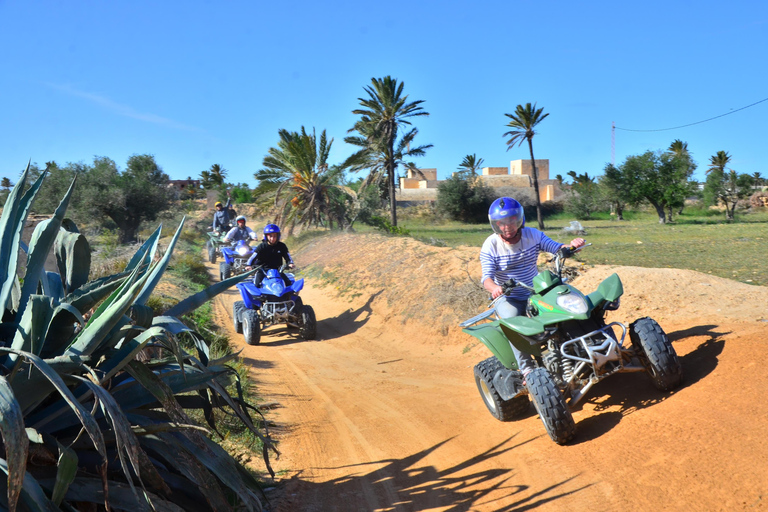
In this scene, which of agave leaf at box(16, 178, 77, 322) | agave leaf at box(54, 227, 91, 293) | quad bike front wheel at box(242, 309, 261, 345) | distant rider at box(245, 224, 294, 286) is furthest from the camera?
distant rider at box(245, 224, 294, 286)

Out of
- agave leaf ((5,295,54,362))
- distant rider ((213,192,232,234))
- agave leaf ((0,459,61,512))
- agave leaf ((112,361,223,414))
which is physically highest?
distant rider ((213,192,232,234))

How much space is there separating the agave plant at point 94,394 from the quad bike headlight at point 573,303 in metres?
2.73

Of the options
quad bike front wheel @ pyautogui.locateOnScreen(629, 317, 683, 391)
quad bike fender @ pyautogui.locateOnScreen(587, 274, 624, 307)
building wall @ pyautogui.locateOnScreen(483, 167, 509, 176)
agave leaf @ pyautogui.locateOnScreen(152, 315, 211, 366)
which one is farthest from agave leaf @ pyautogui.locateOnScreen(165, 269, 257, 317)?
building wall @ pyautogui.locateOnScreen(483, 167, 509, 176)

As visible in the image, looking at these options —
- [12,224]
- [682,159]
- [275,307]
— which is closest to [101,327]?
[12,224]

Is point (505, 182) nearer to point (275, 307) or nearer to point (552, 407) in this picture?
point (275, 307)

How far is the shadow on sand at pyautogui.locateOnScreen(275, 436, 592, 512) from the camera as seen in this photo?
4035 millimetres

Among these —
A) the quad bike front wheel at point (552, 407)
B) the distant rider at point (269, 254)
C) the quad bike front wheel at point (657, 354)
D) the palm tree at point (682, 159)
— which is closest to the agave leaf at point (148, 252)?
the quad bike front wheel at point (552, 407)

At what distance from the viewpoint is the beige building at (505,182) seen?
2245 inches

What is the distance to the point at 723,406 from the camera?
15.0 feet

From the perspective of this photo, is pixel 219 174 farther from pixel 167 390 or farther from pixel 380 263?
pixel 167 390

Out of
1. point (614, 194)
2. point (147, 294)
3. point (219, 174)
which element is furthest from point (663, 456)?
point (219, 174)

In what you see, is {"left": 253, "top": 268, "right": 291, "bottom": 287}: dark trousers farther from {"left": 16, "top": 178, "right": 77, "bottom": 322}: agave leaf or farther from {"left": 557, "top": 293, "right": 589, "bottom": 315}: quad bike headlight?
{"left": 16, "top": 178, "right": 77, "bottom": 322}: agave leaf

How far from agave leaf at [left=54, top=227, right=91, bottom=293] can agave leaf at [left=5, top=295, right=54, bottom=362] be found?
30.3 inches

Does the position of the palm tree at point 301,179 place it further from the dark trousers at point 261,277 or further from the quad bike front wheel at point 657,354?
the quad bike front wheel at point 657,354
